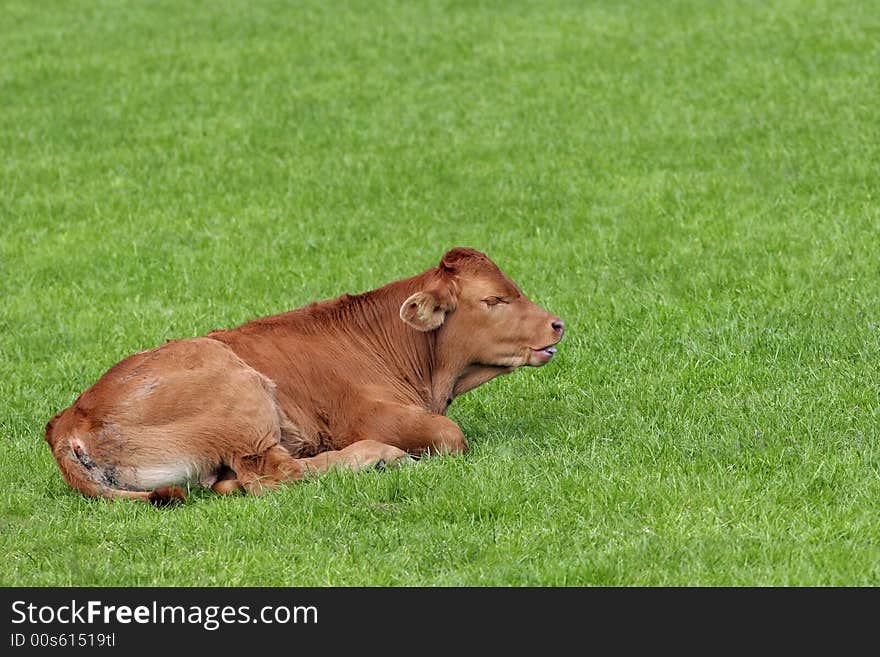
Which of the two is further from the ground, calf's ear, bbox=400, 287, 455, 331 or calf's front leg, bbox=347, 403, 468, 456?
calf's ear, bbox=400, 287, 455, 331

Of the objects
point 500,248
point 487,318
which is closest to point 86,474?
point 487,318

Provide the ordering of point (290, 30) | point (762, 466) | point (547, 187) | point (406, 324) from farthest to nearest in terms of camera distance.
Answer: point (290, 30), point (547, 187), point (406, 324), point (762, 466)

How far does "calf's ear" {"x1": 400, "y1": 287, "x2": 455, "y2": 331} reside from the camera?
359 inches

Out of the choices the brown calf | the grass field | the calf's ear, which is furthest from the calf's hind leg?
the calf's ear

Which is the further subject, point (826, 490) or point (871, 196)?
point (871, 196)

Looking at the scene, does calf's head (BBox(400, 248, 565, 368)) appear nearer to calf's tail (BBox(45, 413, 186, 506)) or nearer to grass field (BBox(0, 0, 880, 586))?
grass field (BBox(0, 0, 880, 586))

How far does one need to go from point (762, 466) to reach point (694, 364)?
249 centimetres

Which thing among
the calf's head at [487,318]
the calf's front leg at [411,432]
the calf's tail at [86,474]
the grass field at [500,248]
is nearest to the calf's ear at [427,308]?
the calf's head at [487,318]

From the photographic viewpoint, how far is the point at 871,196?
582 inches

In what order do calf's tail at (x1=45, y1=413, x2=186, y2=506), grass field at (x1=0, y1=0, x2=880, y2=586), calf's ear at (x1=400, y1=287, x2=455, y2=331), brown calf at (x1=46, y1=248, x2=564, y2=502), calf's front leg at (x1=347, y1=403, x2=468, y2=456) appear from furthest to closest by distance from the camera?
1. calf's ear at (x1=400, y1=287, x2=455, y2=331)
2. calf's front leg at (x1=347, y1=403, x2=468, y2=456)
3. brown calf at (x1=46, y1=248, x2=564, y2=502)
4. calf's tail at (x1=45, y1=413, x2=186, y2=506)
5. grass field at (x1=0, y1=0, x2=880, y2=586)

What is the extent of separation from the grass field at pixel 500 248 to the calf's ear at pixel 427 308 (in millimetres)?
797

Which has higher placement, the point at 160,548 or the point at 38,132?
the point at 38,132

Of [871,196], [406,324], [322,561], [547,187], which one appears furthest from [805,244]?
[322,561]

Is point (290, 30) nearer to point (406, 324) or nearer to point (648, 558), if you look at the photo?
point (406, 324)
